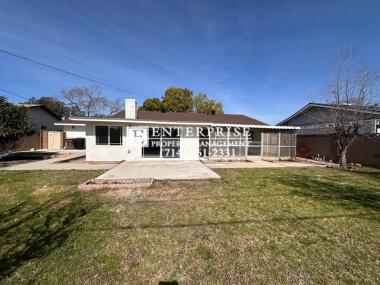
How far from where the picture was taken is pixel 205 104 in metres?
27.2

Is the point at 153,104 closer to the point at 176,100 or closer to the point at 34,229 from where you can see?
the point at 176,100

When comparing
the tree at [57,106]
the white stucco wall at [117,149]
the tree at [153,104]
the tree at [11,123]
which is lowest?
the white stucco wall at [117,149]

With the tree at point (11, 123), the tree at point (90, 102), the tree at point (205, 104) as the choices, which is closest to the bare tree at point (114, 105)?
the tree at point (90, 102)

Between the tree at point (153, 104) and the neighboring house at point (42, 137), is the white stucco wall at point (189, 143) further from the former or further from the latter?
the tree at point (153, 104)

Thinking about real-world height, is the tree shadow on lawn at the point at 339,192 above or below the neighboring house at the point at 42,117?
below

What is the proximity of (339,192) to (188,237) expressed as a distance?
16.3 feet

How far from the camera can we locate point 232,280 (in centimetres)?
188

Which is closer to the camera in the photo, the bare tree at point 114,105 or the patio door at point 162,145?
the patio door at point 162,145

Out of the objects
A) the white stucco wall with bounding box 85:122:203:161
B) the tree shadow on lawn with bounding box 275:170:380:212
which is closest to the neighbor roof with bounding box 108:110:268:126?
the white stucco wall with bounding box 85:122:203:161

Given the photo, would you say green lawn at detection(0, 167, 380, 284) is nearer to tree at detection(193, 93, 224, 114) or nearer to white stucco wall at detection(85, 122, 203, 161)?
white stucco wall at detection(85, 122, 203, 161)

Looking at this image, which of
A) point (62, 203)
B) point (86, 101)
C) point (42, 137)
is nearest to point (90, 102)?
point (86, 101)

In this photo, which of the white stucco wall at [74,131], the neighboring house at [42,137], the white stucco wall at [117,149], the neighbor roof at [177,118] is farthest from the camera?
the white stucco wall at [74,131]

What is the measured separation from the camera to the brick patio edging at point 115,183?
4.87 meters

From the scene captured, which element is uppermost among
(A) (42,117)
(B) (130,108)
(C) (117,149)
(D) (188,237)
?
(A) (42,117)
